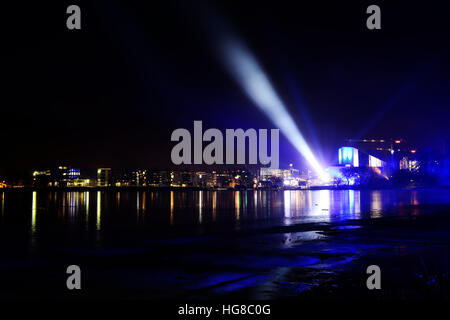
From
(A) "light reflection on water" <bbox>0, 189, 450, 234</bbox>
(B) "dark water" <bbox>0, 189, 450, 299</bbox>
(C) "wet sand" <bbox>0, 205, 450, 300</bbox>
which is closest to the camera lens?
(C) "wet sand" <bbox>0, 205, 450, 300</bbox>

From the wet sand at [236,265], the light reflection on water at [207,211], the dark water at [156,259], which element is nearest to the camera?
the wet sand at [236,265]

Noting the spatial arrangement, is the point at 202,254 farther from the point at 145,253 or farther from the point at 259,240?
the point at 259,240

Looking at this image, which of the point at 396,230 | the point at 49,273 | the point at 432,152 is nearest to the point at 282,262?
the point at 49,273

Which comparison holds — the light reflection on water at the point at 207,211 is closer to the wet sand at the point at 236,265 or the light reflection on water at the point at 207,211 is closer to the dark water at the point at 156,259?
the dark water at the point at 156,259

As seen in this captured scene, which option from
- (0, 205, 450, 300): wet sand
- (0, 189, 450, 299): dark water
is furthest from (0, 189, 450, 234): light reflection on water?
(0, 205, 450, 300): wet sand

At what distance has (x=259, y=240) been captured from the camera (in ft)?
62.4

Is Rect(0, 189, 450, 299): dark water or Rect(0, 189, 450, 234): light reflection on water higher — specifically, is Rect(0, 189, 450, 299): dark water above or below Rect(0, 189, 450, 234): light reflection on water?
above

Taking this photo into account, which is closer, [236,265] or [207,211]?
[236,265]

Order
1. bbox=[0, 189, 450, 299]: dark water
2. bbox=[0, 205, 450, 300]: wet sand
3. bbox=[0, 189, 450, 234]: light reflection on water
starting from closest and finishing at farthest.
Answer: bbox=[0, 205, 450, 300]: wet sand < bbox=[0, 189, 450, 299]: dark water < bbox=[0, 189, 450, 234]: light reflection on water

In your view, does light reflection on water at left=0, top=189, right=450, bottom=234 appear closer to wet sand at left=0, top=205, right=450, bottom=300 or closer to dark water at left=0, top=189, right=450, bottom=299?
dark water at left=0, top=189, right=450, bottom=299

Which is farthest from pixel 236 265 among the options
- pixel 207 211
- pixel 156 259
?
pixel 207 211

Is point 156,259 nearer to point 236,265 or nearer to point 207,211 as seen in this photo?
point 236,265

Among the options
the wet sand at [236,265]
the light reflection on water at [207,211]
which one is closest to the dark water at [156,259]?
the wet sand at [236,265]

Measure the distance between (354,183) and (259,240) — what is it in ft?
585
